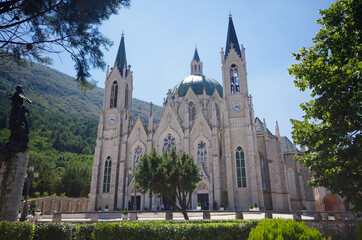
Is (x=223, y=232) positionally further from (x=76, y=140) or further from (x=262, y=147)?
(x=76, y=140)

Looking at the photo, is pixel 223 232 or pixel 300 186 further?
pixel 300 186

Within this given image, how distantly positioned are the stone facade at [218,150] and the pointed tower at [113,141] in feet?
0.41

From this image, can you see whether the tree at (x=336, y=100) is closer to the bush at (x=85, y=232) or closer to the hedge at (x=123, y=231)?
the hedge at (x=123, y=231)

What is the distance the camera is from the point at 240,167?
108ft

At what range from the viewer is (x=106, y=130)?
40594mm

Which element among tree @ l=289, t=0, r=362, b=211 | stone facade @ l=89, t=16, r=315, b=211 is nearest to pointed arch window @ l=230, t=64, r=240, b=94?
stone facade @ l=89, t=16, r=315, b=211

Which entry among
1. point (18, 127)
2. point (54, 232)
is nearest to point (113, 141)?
point (18, 127)

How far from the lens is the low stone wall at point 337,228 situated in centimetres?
1480

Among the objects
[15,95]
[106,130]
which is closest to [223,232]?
[15,95]

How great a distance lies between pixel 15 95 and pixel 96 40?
7335mm

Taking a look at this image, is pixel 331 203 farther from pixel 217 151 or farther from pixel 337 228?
pixel 337 228

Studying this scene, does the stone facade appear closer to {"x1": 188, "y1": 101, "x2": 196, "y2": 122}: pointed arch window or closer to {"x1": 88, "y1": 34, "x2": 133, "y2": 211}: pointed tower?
{"x1": 88, "y1": 34, "x2": 133, "y2": 211}: pointed tower

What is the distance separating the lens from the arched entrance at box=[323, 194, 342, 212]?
35.2 metres

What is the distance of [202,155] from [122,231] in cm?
2550
